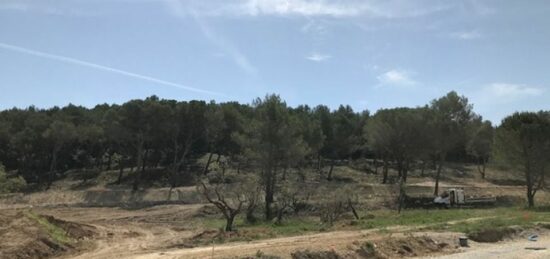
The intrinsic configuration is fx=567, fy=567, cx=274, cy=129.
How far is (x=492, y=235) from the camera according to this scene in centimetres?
3406

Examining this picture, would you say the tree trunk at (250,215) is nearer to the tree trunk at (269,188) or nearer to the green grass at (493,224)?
the tree trunk at (269,188)

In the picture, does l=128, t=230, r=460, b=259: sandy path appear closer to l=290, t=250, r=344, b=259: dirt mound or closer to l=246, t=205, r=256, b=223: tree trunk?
l=290, t=250, r=344, b=259: dirt mound

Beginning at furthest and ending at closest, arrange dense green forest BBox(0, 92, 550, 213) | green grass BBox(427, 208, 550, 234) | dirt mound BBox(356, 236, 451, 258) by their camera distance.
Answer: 1. dense green forest BBox(0, 92, 550, 213)
2. green grass BBox(427, 208, 550, 234)
3. dirt mound BBox(356, 236, 451, 258)

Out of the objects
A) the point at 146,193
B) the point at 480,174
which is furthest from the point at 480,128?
the point at 146,193

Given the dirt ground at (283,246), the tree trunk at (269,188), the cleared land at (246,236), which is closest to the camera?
the dirt ground at (283,246)

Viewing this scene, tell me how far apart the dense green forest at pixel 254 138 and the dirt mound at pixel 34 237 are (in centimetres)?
1710

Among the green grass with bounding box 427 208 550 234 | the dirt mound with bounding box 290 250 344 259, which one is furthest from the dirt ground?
the green grass with bounding box 427 208 550 234

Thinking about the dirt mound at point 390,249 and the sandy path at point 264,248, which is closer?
the sandy path at point 264,248

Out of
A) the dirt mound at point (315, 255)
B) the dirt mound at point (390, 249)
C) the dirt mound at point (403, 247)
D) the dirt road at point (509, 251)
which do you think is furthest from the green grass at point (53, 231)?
the dirt road at point (509, 251)

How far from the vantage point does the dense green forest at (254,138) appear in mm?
55312

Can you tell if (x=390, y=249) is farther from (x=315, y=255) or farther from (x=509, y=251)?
(x=509, y=251)

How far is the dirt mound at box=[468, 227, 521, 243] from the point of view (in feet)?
110

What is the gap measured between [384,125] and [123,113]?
1424 inches

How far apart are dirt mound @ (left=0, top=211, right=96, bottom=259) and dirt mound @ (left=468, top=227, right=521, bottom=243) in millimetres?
22510
